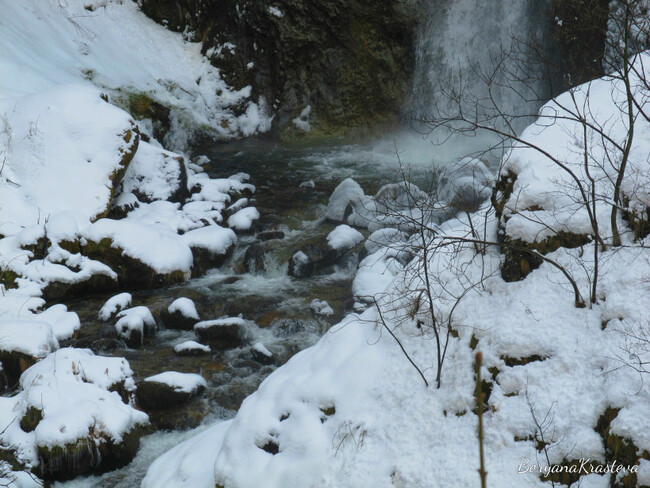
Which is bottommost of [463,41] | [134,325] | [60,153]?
[134,325]

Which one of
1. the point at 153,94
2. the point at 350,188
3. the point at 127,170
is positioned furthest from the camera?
the point at 153,94

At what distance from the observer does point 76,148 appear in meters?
9.83

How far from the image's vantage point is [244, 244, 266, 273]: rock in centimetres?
966

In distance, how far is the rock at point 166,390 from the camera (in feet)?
20.6

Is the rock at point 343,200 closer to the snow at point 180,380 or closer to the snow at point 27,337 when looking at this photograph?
the snow at point 180,380

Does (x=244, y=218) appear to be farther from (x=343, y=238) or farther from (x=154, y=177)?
(x=343, y=238)

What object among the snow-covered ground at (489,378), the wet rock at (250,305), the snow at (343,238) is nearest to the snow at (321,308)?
the wet rock at (250,305)

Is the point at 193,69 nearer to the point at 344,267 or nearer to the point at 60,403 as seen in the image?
the point at 344,267

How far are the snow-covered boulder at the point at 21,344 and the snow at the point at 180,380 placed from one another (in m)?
1.18

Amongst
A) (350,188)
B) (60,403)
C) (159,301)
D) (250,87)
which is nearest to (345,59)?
(250,87)

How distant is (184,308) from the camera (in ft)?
26.1

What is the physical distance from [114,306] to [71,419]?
109 inches

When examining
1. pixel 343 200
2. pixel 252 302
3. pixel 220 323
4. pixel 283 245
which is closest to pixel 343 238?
pixel 283 245

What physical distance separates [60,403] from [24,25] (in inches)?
435
